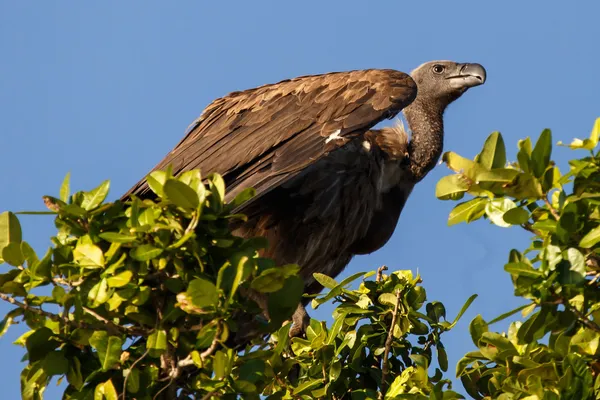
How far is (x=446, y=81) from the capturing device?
7809 mm

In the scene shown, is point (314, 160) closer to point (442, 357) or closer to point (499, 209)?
point (442, 357)

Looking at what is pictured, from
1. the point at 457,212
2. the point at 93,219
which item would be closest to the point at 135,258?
the point at 93,219

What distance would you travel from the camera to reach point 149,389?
12.5 ft

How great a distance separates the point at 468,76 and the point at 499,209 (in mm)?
4321

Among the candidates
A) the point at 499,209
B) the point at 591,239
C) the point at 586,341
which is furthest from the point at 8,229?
the point at 586,341

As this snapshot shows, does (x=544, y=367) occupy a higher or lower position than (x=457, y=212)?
lower

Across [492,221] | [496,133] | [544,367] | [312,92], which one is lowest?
[544,367]

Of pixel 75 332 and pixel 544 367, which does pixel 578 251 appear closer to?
pixel 544 367

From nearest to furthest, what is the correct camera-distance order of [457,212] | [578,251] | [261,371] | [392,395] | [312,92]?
1. [578,251]
2. [457,212]
3. [261,371]
4. [392,395]
5. [312,92]

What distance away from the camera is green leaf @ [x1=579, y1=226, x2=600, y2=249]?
3404mm

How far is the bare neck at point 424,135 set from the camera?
712 centimetres

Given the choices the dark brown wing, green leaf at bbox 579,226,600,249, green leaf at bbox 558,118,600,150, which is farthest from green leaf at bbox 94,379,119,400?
the dark brown wing

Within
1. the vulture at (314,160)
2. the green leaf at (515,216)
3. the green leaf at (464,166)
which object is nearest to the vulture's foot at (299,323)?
the vulture at (314,160)

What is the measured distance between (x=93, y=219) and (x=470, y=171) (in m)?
1.27
